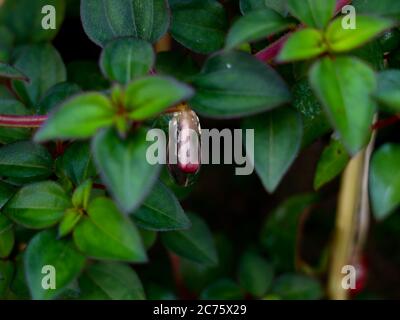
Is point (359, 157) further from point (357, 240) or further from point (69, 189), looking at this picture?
point (69, 189)

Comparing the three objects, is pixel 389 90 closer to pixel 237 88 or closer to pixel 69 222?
pixel 237 88

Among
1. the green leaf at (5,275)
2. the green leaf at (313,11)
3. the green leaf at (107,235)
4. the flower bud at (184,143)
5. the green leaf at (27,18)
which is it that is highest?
the green leaf at (27,18)

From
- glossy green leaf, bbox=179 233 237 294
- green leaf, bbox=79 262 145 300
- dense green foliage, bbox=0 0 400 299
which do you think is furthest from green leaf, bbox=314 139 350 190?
glossy green leaf, bbox=179 233 237 294

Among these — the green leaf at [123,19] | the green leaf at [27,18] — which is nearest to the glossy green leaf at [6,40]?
the green leaf at [27,18]

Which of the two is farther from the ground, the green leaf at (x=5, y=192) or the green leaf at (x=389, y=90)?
the green leaf at (x=389, y=90)

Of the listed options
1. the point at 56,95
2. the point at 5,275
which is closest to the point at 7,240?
the point at 5,275

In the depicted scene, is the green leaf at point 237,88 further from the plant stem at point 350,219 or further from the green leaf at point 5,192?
the plant stem at point 350,219

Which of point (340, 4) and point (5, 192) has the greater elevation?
point (340, 4)
